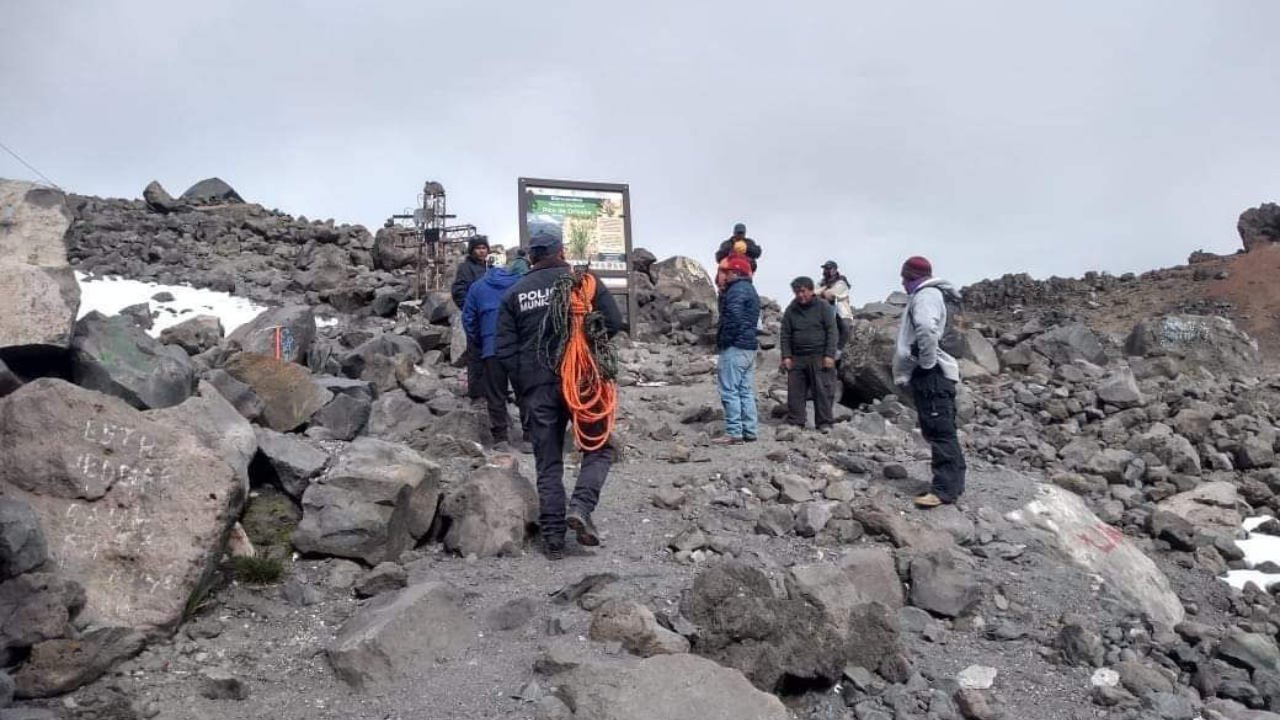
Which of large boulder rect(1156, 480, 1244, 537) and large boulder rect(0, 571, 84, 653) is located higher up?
large boulder rect(0, 571, 84, 653)

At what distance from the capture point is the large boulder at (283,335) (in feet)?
36.2

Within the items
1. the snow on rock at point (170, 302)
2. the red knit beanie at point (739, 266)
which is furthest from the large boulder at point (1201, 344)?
the snow on rock at point (170, 302)

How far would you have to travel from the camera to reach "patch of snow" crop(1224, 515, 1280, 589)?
307 inches

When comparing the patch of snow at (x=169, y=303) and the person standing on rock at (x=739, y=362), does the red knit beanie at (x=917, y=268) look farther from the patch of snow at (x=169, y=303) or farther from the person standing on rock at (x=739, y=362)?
the patch of snow at (x=169, y=303)

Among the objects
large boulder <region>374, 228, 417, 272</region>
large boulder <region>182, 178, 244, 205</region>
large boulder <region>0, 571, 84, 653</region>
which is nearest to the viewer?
large boulder <region>0, 571, 84, 653</region>

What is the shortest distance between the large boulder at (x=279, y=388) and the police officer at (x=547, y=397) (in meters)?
2.51

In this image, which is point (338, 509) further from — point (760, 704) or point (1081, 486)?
point (1081, 486)

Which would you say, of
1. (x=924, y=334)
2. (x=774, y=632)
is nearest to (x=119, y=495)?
(x=774, y=632)

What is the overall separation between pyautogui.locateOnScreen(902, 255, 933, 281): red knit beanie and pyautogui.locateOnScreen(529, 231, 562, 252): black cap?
271 cm

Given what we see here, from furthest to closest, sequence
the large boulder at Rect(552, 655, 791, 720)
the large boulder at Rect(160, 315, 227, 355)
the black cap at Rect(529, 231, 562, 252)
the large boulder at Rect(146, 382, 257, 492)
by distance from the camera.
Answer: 1. the large boulder at Rect(160, 315, 227, 355)
2. the black cap at Rect(529, 231, 562, 252)
3. the large boulder at Rect(146, 382, 257, 492)
4. the large boulder at Rect(552, 655, 791, 720)

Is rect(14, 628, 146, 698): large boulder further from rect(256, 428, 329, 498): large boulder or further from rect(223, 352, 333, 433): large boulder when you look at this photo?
rect(223, 352, 333, 433): large boulder

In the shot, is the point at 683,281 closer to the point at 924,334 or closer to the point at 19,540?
the point at 924,334

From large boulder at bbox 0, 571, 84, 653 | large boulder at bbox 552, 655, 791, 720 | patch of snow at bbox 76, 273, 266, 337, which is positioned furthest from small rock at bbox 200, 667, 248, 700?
patch of snow at bbox 76, 273, 266, 337

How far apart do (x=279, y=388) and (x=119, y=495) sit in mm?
3032
